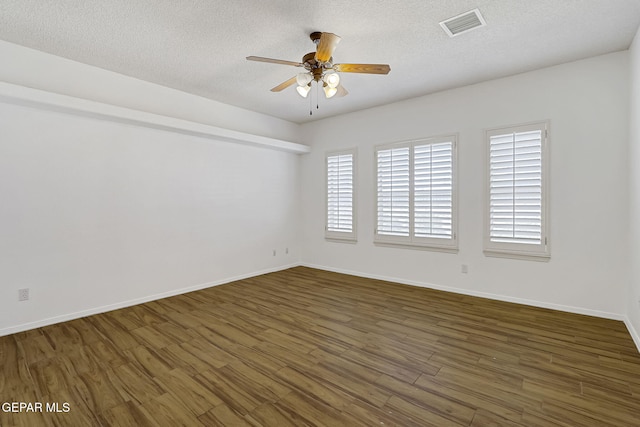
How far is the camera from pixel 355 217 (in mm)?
5430

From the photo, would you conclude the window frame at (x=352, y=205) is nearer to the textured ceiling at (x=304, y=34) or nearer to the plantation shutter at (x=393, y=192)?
the plantation shutter at (x=393, y=192)

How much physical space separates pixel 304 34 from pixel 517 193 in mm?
3165

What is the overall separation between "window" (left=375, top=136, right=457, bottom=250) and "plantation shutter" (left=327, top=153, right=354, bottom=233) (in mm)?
594

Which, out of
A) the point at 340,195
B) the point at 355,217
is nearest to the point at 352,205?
the point at 355,217

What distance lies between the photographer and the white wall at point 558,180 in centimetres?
329

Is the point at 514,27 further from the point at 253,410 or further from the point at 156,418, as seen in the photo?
the point at 156,418

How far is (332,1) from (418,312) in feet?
10.8

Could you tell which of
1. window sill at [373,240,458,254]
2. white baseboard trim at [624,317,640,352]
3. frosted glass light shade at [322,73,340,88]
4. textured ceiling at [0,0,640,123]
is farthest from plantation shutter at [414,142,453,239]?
frosted glass light shade at [322,73,340,88]

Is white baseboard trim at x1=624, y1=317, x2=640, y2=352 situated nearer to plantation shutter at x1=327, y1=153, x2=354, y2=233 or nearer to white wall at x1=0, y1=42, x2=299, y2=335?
plantation shutter at x1=327, y1=153, x2=354, y2=233

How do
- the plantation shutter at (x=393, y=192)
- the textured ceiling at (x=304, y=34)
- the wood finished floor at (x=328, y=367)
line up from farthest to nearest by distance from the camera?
1. the plantation shutter at (x=393, y=192)
2. the textured ceiling at (x=304, y=34)
3. the wood finished floor at (x=328, y=367)

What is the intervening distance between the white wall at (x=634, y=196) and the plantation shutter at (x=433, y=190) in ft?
5.98

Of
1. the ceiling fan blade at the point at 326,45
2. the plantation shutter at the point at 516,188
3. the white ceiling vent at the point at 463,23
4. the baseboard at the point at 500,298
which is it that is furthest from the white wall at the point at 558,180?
the ceiling fan blade at the point at 326,45

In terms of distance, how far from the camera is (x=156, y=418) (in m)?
1.81

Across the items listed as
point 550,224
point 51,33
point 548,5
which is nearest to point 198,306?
point 51,33
